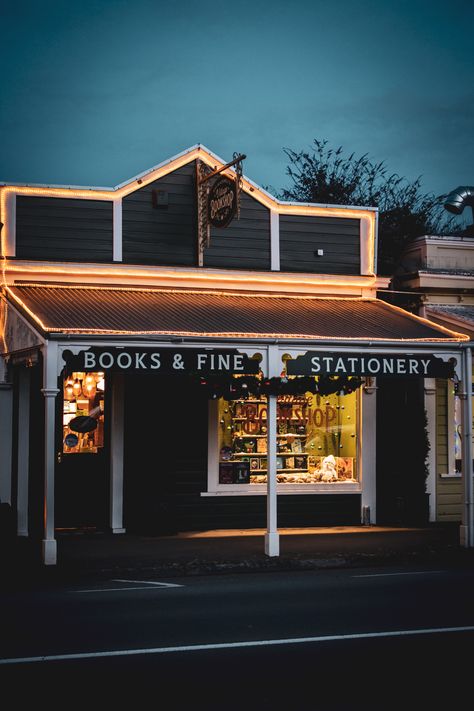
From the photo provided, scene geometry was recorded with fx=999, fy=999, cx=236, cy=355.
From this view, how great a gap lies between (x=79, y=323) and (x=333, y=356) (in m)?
3.76

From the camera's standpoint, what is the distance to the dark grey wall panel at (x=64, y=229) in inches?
642

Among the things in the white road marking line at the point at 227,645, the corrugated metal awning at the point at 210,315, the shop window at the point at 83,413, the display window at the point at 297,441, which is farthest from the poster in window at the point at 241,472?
the white road marking line at the point at 227,645

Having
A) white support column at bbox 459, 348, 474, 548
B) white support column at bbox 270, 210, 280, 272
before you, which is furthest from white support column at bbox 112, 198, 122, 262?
white support column at bbox 459, 348, 474, 548

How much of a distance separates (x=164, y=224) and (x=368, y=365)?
14.7 feet

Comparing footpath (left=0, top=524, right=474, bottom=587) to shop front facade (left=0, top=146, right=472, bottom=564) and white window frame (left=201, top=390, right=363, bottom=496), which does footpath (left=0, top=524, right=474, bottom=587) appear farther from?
white window frame (left=201, top=390, right=363, bottom=496)

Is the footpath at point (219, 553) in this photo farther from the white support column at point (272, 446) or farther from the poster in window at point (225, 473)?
the poster in window at point (225, 473)

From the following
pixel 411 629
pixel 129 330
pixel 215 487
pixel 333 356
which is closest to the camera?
pixel 411 629

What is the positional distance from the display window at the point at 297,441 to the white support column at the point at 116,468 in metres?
1.85

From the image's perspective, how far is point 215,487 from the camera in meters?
→ 17.4

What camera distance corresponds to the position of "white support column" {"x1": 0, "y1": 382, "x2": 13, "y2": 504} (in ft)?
52.4

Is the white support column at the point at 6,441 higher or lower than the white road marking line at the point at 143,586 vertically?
higher

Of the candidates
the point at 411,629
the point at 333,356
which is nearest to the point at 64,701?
the point at 411,629

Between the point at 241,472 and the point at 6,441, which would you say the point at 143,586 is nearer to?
Answer: the point at 6,441

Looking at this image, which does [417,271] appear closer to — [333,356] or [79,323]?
[333,356]
